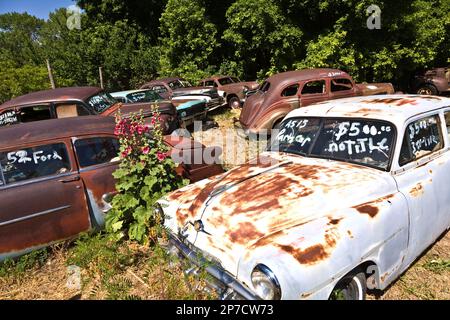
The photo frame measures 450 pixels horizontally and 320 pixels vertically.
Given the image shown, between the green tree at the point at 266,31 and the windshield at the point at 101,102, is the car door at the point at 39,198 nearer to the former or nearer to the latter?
the windshield at the point at 101,102

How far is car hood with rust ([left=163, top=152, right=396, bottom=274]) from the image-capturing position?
8.46 feet

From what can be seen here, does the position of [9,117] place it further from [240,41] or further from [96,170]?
[240,41]

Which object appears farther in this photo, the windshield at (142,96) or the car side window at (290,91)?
the windshield at (142,96)

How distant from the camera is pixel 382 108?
11.2 feet

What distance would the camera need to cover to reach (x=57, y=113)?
6.84m

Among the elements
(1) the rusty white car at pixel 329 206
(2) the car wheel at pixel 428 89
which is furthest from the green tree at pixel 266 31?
(1) the rusty white car at pixel 329 206

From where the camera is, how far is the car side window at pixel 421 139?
10.3 ft

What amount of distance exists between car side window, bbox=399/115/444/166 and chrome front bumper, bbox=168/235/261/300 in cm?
192

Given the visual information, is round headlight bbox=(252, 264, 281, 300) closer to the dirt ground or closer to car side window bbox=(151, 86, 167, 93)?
the dirt ground

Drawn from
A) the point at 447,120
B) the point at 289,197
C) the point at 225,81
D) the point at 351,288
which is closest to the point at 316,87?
the point at 447,120

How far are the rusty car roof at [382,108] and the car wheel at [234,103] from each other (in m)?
8.78

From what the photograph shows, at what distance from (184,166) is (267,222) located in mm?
2200

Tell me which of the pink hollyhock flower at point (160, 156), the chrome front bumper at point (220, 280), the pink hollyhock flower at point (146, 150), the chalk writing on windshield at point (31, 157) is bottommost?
the chrome front bumper at point (220, 280)
